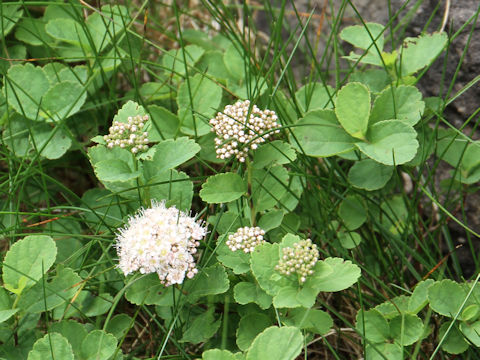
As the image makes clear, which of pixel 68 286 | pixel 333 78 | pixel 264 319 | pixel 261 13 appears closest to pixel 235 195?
pixel 264 319

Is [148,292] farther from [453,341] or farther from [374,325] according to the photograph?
[453,341]

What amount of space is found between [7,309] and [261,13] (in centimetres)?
197

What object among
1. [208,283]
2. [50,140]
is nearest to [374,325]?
[208,283]

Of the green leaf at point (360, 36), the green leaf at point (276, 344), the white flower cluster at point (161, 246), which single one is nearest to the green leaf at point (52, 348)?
the white flower cluster at point (161, 246)

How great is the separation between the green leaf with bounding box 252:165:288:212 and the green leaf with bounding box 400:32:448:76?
59 cm

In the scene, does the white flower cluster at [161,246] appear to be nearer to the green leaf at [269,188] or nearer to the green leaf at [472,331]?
the green leaf at [269,188]

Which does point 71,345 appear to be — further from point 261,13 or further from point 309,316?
point 261,13

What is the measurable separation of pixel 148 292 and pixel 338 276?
19.8 inches

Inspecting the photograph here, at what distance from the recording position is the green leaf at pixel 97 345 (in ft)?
4.86

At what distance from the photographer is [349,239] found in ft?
6.03

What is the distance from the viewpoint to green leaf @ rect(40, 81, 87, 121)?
198 centimetres

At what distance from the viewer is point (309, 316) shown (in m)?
1.53

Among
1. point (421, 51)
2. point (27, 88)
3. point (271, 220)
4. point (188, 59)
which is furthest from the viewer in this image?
point (188, 59)

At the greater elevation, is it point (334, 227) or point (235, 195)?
point (235, 195)
